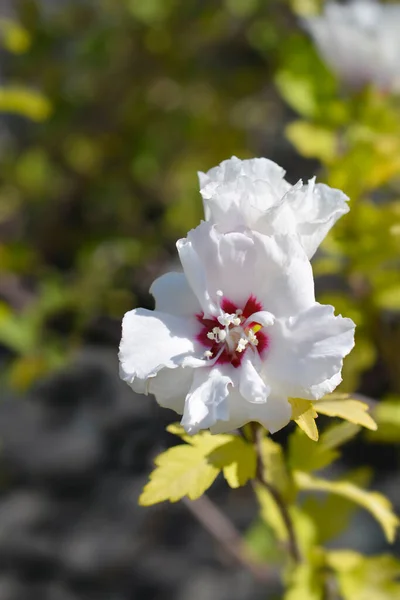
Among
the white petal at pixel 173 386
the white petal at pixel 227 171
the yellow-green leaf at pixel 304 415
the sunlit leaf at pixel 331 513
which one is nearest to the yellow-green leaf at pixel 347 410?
the yellow-green leaf at pixel 304 415

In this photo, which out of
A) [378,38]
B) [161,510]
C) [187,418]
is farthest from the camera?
[161,510]

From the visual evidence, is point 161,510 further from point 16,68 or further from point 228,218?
point 16,68

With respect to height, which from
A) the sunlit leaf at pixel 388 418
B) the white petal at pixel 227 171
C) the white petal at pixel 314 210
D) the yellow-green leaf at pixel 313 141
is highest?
the yellow-green leaf at pixel 313 141

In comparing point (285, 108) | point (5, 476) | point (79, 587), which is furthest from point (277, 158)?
point (79, 587)

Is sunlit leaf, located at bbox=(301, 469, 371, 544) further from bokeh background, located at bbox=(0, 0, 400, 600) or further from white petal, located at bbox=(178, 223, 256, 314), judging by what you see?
white petal, located at bbox=(178, 223, 256, 314)

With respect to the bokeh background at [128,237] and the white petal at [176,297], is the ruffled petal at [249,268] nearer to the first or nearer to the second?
the white petal at [176,297]

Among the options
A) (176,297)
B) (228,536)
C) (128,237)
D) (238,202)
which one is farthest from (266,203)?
(128,237)

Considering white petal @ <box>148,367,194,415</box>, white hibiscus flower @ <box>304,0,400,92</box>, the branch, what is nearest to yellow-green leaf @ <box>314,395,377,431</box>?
white petal @ <box>148,367,194,415</box>
